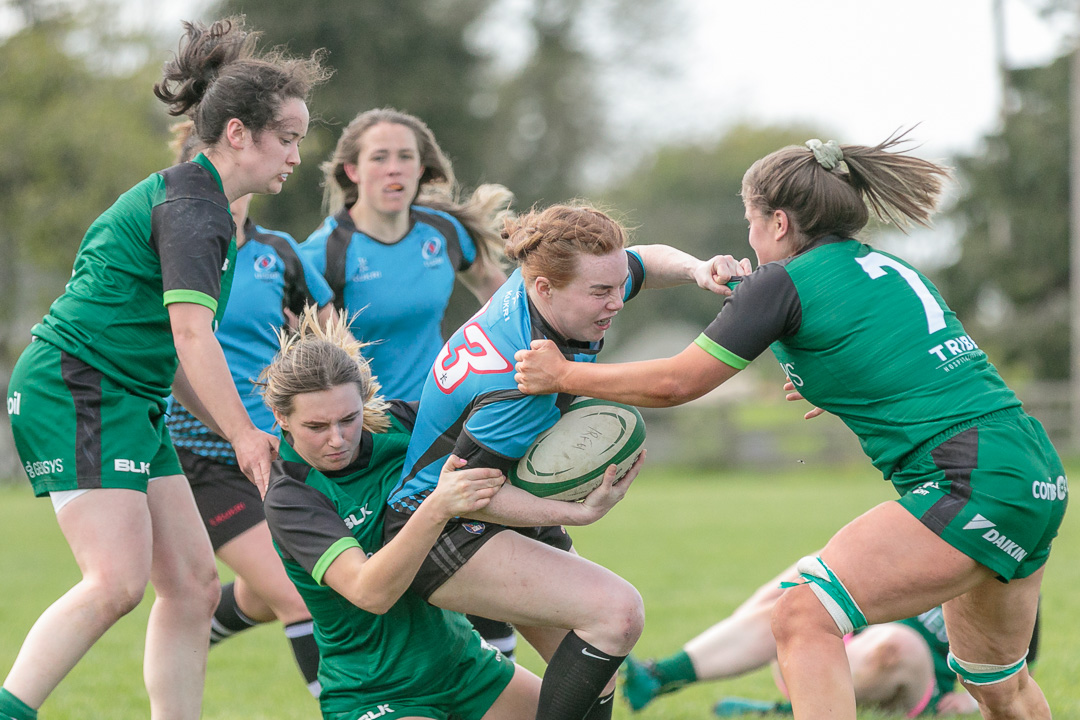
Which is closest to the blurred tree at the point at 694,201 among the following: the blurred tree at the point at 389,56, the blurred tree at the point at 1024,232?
the blurred tree at the point at 1024,232

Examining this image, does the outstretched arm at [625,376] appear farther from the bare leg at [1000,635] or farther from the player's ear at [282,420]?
the bare leg at [1000,635]

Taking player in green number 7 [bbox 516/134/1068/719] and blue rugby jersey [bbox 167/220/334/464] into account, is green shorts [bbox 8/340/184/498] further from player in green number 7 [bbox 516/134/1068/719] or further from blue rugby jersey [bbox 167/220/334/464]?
player in green number 7 [bbox 516/134/1068/719]

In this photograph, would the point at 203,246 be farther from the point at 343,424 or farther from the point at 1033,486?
the point at 1033,486

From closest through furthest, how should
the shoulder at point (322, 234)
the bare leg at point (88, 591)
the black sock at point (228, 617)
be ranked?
the bare leg at point (88, 591) → the black sock at point (228, 617) → the shoulder at point (322, 234)

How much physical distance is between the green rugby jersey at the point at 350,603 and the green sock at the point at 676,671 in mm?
1345

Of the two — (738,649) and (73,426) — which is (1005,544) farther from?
(73,426)

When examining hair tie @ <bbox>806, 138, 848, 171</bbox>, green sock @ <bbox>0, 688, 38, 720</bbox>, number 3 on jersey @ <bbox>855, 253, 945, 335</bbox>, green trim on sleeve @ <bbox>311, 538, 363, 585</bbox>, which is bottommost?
green sock @ <bbox>0, 688, 38, 720</bbox>

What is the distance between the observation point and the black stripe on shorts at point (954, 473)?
3033mm

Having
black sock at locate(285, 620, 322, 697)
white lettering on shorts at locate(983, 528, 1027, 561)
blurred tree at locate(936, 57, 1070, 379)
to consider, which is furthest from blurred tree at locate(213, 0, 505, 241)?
white lettering on shorts at locate(983, 528, 1027, 561)

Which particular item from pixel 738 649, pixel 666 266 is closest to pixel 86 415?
pixel 666 266

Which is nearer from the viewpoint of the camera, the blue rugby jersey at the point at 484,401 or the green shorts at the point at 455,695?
the blue rugby jersey at the point at 484,401

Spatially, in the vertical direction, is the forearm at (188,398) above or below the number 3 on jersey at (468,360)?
below

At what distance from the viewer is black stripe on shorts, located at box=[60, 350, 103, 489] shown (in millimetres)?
3465

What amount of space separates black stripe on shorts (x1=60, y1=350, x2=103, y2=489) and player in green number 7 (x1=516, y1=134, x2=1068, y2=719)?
141 centimetres
